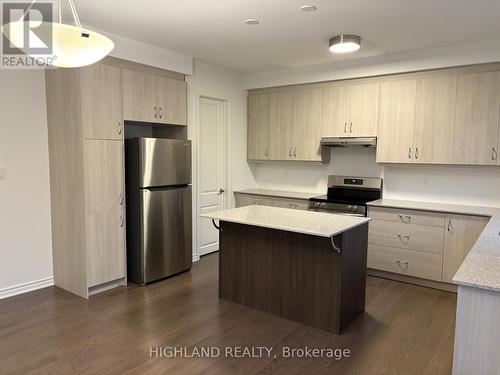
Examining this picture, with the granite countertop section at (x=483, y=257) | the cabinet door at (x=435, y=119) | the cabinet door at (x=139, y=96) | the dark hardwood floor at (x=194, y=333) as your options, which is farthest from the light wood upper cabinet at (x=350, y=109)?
the cabinet door at (x=139, y=96)

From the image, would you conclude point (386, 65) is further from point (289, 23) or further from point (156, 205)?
point (156, 205)

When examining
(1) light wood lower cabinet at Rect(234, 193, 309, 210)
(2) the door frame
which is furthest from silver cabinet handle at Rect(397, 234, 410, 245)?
(2) the door frame

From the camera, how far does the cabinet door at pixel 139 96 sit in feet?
11.9

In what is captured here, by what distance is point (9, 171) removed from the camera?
133 inches

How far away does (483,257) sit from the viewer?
2.01 m

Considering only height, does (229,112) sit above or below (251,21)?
below

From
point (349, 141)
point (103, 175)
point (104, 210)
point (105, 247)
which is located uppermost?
point (349, 141)

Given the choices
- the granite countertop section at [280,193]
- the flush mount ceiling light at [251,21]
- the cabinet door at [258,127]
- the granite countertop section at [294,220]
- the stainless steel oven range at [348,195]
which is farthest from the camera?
the cabinet door at [258,127]

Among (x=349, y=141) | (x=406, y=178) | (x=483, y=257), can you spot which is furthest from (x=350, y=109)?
(x=483, y=257)

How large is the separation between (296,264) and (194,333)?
99cm

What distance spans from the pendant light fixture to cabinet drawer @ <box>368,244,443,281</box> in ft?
11.3

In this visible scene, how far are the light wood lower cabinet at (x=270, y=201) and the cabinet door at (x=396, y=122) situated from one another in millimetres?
1120

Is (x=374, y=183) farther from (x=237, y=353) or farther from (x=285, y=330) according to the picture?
(x=237, y=353)

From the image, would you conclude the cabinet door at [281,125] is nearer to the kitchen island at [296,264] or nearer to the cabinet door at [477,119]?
the kitchen island at [296,264]
